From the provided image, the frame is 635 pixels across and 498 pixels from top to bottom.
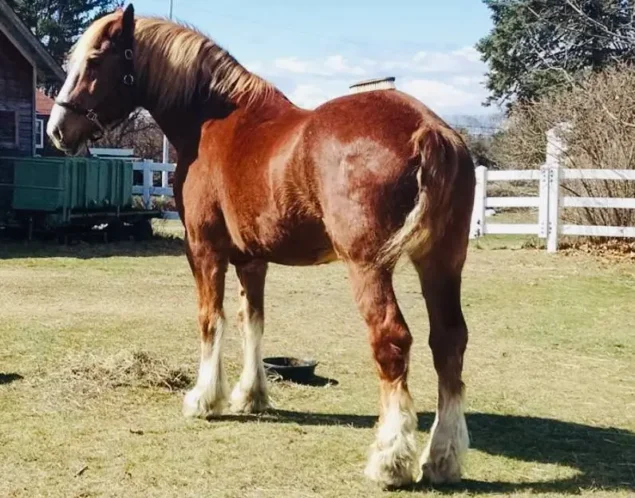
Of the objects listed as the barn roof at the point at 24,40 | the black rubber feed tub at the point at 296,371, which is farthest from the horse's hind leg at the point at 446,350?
the barn roof at the point at 24,40

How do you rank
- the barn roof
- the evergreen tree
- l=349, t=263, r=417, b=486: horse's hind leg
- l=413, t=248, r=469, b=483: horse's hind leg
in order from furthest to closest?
the evergreen tree, the barn roof, l=413, t=248, r=469, b=483: horse's hind leg, l=349, t=263, r=417, b=486: horse's hind leg

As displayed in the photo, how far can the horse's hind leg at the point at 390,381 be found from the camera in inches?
162

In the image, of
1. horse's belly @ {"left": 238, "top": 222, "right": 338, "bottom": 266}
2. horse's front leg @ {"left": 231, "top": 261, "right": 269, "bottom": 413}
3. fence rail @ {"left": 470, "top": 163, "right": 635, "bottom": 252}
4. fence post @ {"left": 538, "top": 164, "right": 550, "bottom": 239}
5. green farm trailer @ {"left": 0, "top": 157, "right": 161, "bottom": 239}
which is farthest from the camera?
green farm trailer @ {"left": 0, "top": 157, "right": 161, "bottom": 239}

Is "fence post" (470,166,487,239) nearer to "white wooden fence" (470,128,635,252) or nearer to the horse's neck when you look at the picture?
"white wooden fence" (470,128,635,252)

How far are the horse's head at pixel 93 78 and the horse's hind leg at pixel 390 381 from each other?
2.48 m

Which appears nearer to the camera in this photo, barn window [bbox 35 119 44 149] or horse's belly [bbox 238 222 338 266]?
horse's belly [bbox 238 222 338 266]

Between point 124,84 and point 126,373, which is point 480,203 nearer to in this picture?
point 126,373

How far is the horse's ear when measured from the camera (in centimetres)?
548

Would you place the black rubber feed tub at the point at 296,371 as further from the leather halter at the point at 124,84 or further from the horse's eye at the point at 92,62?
the horse's eye at the point at 92,62

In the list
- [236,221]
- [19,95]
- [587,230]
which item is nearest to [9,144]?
[19,95]

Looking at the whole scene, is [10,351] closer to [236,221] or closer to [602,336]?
[236,221]

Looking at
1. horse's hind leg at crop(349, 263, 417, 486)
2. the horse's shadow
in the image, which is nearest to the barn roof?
the horse's shadow

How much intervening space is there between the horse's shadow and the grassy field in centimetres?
2

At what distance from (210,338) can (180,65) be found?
1.85 m
